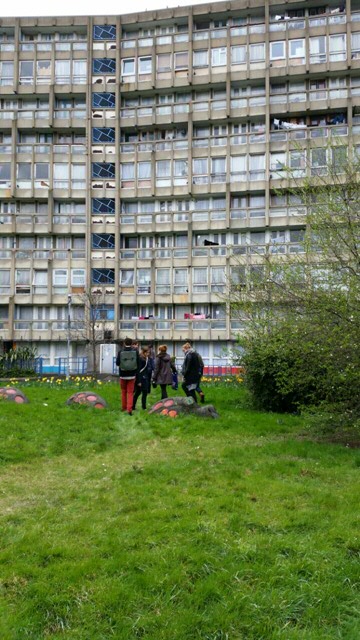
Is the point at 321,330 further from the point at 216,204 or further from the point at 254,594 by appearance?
the point at 216,204

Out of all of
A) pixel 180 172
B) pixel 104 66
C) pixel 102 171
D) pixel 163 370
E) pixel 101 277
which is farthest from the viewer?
pixel 104 66

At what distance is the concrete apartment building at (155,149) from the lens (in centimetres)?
4391

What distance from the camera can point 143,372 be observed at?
14125 mm

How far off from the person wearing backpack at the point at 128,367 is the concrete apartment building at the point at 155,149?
30303 mm

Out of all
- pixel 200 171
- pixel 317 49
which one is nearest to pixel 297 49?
pixel 317 49

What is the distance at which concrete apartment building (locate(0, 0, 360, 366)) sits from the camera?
43906mm

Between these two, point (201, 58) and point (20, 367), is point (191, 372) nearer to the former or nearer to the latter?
point (20, 367)

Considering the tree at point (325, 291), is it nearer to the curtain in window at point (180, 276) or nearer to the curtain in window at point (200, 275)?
the curtain in window at point (200, 275)

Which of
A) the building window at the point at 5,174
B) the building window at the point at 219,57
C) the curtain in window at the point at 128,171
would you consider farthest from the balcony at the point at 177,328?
the building window at the point at 219,57

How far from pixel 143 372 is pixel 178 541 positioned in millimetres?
9013

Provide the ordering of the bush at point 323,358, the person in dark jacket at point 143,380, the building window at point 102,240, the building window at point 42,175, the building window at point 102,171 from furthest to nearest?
the building window at point 102,171 < the building window at point 102,240 < the building window at point 42,175 < the person in dark jacket at point 143,380 < the bush at point 323,358

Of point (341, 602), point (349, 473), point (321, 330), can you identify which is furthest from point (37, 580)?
point (321, 330)

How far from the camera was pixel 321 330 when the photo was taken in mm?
9547

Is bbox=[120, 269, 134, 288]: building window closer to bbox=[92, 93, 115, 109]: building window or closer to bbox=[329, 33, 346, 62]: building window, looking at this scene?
bbox=[92, 93, 115, 109]: building window
